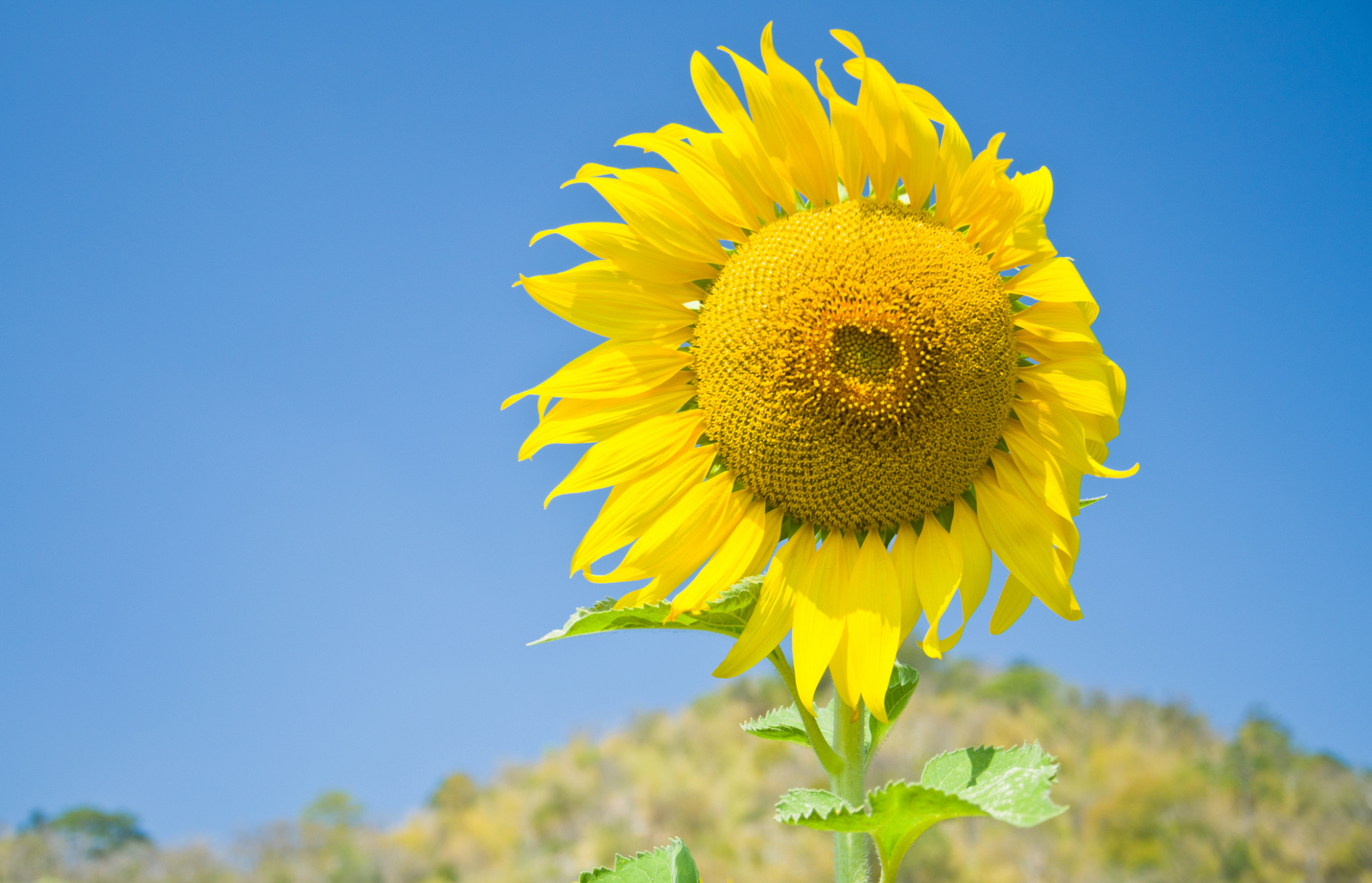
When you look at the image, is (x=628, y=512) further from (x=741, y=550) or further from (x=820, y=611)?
(x=820, y=611)

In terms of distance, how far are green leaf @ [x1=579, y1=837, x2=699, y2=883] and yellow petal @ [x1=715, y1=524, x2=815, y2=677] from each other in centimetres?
49

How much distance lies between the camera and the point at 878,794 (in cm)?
163

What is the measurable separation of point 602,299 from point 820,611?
0.87 metres

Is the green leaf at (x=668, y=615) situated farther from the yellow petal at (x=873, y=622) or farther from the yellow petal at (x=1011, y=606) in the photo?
the yellow petal at (x=1011, y=606)

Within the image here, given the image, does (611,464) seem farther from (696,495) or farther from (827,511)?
(827,511)

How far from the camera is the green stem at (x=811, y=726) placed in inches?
76.7

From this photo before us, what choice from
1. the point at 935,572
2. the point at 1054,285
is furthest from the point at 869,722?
the point at 1054,285

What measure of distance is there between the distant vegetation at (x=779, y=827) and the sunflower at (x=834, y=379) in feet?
49.0

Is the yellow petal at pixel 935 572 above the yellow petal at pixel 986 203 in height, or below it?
below

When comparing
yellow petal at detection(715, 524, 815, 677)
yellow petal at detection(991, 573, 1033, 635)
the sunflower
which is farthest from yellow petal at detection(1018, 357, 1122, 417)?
yellow petal at detection(715, 524, 815, 677)

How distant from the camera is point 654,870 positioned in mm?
2150

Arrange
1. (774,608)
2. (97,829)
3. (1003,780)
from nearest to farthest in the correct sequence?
(1003,780) < (774,608) < (97,829)

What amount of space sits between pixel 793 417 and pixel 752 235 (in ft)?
1.46

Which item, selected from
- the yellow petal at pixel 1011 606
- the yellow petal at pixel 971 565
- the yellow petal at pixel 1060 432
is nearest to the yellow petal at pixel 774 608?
the yellow petal at pixel 971 565
